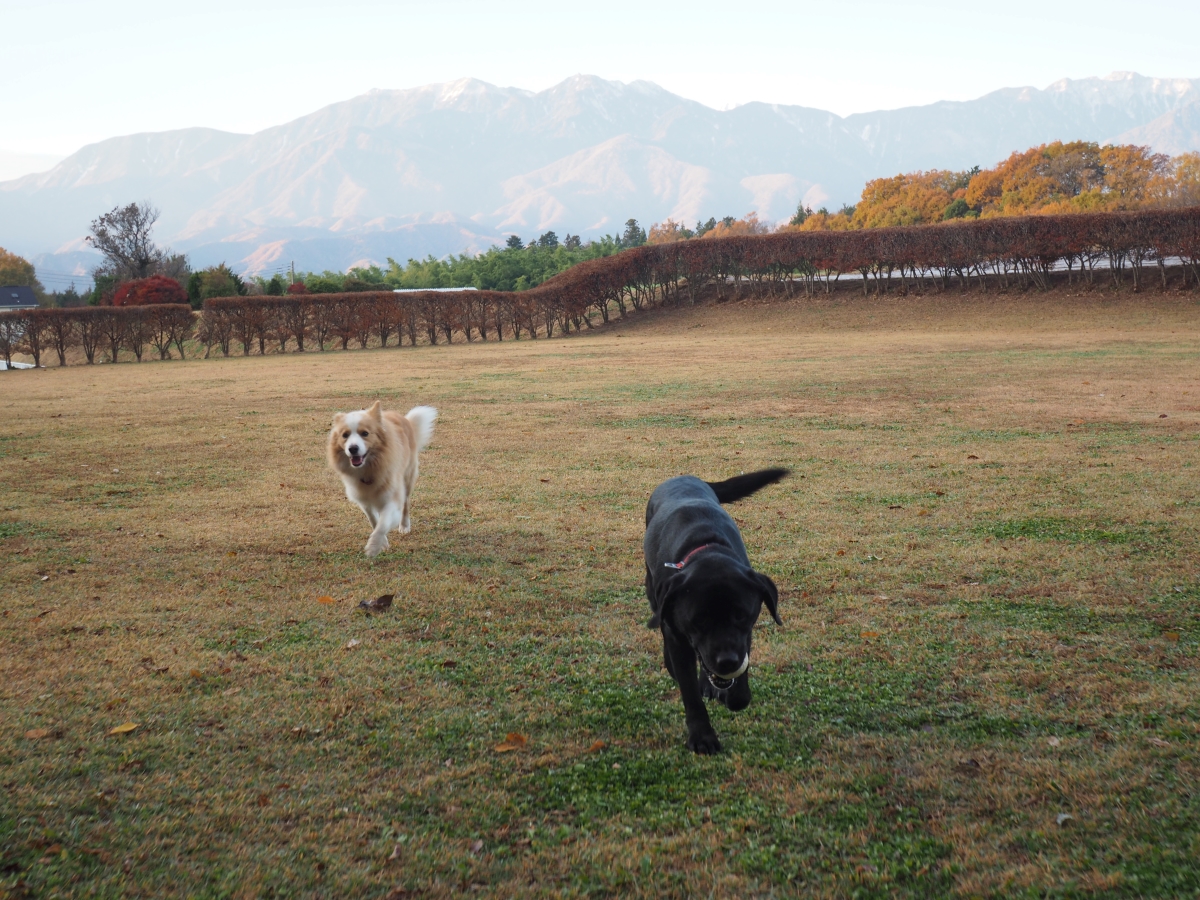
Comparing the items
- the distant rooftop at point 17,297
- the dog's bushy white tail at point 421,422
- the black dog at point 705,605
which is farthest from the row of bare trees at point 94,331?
the distant rooftop at point 17,297

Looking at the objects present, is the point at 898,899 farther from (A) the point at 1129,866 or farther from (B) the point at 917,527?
(B) the point at 917,527

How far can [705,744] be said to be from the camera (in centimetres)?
322

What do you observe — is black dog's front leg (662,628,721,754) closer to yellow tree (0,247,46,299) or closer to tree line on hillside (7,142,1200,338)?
tree line on hillside (7,142,1200,338)

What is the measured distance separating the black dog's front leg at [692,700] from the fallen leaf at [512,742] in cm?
65

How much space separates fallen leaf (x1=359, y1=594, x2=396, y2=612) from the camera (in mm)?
4953

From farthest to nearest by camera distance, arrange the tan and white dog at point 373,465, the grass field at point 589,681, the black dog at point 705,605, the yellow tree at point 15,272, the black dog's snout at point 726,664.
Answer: the yellow tree at point 15,272
the tan and white dog at point 373,465
the black dog at point 705,605
the black dog's snout at point 726,664
the grass field at point 589,681

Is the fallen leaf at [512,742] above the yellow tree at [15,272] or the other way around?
the other way around

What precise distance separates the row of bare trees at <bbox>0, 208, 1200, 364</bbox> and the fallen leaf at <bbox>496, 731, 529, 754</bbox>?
3180 cm

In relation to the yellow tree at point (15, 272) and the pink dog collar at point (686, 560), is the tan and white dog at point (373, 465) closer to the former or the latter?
the pink dog collar at point (686, 560)

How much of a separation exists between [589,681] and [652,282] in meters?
38.8

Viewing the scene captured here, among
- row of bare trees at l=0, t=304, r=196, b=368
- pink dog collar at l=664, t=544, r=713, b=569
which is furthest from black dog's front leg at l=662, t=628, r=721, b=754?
row of bare trees at l=0, t=304, r=196, b=368

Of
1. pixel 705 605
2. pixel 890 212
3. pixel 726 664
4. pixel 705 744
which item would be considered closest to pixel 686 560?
pixel 705 605

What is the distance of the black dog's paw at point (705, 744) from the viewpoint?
321 cm

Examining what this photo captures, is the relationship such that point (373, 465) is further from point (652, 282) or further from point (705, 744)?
point (652, 282)
